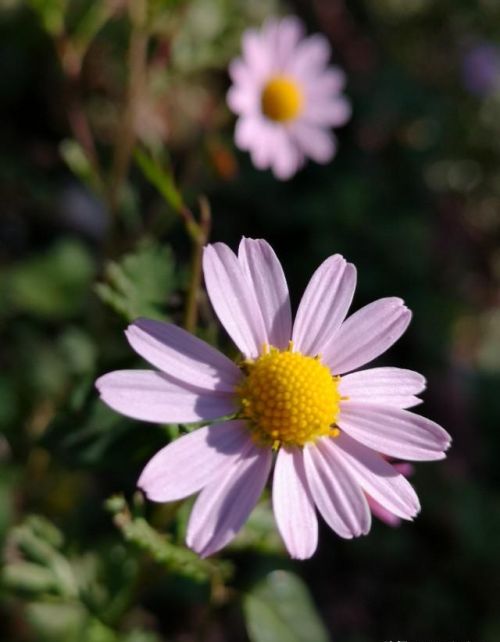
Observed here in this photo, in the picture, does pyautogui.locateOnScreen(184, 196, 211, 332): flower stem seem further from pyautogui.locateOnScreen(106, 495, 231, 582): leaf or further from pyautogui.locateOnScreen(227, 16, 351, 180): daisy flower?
pyautogui.locateOnScreen(227, 16, 351, 180): daisy flower

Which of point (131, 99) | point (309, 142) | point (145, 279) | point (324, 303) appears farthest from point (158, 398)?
point (309, 142)

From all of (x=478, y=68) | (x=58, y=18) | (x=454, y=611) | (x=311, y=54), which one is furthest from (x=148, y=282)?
(x=478, y=68)


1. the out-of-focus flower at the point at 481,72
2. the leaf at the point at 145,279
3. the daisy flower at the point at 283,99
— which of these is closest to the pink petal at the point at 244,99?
the daisy flower at the point at 283,99

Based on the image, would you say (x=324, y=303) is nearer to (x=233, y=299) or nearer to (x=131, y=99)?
(x=233, y=299)

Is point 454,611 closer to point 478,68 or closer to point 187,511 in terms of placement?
point 187,511

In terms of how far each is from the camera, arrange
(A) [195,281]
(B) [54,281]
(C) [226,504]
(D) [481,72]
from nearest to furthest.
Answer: (C) [226,504], (A) [195,281], (B) [54,281], (D) [481,72]

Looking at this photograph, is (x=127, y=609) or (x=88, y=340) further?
(x=88, y=340)
